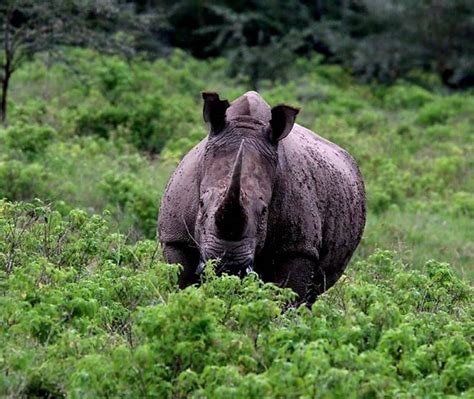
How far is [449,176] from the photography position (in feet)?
57.4

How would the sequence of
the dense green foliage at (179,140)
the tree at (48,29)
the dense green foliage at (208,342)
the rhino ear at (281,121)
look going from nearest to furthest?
the dense green foliage at (208,342)
the rhino ear at (281,121)
the dense green foliage at (179,140)
the tree at (48,29)

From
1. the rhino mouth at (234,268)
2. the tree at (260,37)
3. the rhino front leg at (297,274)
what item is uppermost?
the rhino mouth at (234,268)

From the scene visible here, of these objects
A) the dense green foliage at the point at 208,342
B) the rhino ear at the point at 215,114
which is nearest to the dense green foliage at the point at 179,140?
the rhino ear at the point at 215,114

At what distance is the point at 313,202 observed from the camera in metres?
7.77

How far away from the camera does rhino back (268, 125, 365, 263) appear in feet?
24.6

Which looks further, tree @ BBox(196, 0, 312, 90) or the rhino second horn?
tree @ BBox(196, 0, 312, 90)

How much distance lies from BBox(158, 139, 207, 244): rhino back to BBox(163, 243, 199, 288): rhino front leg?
2.0 inches

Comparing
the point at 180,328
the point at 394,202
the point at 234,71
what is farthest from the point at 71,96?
the point at 180,328

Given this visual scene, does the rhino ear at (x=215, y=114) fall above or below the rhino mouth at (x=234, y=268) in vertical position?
above

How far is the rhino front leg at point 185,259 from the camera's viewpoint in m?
7.48

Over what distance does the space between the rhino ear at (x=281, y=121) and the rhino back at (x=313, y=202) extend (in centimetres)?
17

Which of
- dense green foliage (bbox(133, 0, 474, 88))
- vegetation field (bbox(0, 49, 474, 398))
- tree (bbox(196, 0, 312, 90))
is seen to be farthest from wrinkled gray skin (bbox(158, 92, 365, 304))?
dense green foliage (bbox(133, 0, 474, 88))

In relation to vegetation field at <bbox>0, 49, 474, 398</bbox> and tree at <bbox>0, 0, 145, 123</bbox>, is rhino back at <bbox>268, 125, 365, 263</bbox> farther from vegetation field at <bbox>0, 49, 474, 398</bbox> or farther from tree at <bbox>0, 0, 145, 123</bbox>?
tree at <bbox>0, 0, 145, 123</bbox>

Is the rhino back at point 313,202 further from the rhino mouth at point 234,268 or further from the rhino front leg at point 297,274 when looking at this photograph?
the rhino mouth at point 234,268
